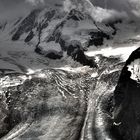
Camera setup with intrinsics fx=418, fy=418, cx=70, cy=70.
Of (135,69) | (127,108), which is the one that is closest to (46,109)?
(135,69)

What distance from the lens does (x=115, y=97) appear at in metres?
146

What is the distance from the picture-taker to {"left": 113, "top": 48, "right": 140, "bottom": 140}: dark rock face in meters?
117

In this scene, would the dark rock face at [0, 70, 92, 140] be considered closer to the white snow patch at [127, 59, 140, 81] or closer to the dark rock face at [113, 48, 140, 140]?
the dark rock face at [113, 48, 140, 140]

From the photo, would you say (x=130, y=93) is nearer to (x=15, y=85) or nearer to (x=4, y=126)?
(x=4, y=126)

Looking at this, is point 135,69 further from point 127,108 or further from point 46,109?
point 46,109

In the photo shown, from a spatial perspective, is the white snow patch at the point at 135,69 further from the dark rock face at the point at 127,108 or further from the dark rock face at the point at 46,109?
the dark rock face at the point at 46,109

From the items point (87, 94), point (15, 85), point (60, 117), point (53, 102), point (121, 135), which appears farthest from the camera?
point (15, 85)

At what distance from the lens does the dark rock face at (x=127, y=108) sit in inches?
4624

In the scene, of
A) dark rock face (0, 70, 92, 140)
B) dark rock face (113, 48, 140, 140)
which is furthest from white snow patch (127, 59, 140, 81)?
dark rock face (0, 70, 92, 140)

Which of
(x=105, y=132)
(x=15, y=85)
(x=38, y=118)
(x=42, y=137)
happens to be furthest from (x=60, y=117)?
(x=15, y=85)

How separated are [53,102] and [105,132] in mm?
43894

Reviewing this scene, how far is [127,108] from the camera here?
126 m

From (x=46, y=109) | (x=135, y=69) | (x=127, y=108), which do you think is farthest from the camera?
(x=46, y=109)

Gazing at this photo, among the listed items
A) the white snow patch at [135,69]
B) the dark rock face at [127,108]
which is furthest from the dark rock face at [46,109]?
the white snow patch at [135,69]
